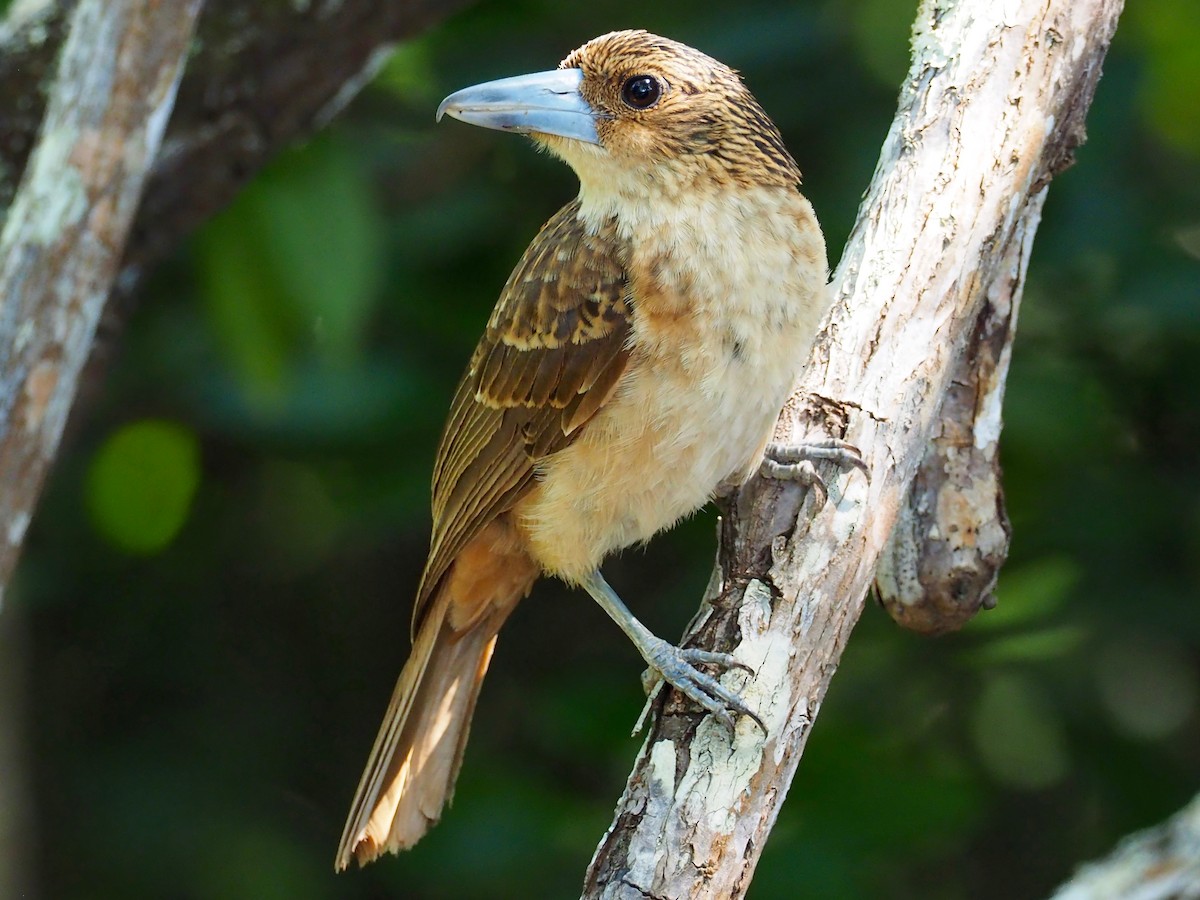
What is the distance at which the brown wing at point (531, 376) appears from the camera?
2.87 meters

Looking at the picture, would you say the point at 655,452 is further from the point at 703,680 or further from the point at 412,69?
the point at 412,69

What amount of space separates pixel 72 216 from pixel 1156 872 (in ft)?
7.25

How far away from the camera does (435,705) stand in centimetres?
A: 319

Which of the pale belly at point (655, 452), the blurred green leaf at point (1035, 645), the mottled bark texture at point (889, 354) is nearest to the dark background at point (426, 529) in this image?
the blurred green leaf at point (1035, 645)

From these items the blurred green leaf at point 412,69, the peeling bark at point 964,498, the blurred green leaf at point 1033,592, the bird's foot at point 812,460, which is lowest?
the blurred green leaf at point 1033,592

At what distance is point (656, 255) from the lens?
2.82 m

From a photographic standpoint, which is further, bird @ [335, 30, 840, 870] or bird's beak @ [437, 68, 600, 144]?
bird's beak @ [437, 68, 600, 144]

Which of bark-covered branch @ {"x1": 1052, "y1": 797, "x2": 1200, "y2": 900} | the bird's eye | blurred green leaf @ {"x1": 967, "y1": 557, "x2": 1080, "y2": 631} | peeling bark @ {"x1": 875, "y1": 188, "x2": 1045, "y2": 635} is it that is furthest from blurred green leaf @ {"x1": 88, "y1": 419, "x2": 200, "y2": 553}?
bark-covered branch @ {"x1": 1052, "y1": 797, "x2": 1200, "y2": 900}

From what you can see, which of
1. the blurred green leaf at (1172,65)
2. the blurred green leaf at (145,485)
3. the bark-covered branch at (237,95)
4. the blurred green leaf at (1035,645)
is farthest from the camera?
the blurred green leaf at (145,485)

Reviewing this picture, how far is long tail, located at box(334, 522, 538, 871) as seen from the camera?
3088 mm

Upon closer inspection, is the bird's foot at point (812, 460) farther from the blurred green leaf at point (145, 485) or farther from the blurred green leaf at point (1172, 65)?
the blurred green leaf at point (145, 485)

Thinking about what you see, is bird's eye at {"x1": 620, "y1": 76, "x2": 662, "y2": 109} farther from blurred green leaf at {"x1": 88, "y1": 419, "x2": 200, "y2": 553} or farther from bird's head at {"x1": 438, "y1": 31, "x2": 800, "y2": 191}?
blurred green leaf at {"x1": 88, "y1": 419, "x2": 200, "y2": 553}

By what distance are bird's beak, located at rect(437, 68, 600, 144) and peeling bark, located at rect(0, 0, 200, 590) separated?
22.3 inches

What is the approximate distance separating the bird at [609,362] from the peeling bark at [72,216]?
57 cm
